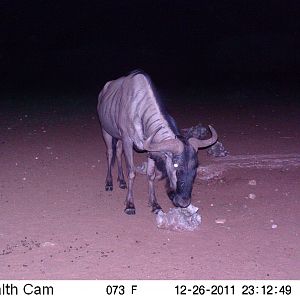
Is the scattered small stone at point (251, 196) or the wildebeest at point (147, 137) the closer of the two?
the wildebeest at point (147, 137)

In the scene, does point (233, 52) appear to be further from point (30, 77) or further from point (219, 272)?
point (219, 272)

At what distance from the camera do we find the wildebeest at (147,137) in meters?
6.28

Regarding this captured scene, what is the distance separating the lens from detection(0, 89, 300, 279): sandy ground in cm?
571

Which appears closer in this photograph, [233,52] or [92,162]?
[92,162]

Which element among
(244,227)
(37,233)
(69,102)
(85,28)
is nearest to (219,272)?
(244,227)

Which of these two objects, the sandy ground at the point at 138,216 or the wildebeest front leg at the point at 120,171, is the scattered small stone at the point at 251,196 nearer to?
the sandy ground at the point at 138,216

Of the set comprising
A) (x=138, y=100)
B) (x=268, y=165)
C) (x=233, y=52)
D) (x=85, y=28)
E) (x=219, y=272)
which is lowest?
(x=219, y=272)

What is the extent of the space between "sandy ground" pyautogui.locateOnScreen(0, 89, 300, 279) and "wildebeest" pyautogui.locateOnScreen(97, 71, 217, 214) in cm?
55

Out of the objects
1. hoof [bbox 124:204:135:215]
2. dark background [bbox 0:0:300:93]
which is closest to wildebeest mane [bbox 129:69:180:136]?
hoof [bbox 124:204:135:215]

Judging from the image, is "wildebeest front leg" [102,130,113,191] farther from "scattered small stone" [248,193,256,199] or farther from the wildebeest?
"scattered small stone" [248,193,256,199]

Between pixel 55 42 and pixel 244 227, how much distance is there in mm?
33278

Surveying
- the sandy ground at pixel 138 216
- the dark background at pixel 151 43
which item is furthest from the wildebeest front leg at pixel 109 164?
the dark background at pixel 151 43

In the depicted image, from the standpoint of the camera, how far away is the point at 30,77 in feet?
84.6

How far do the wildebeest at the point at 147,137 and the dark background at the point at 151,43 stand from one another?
13090 mm
